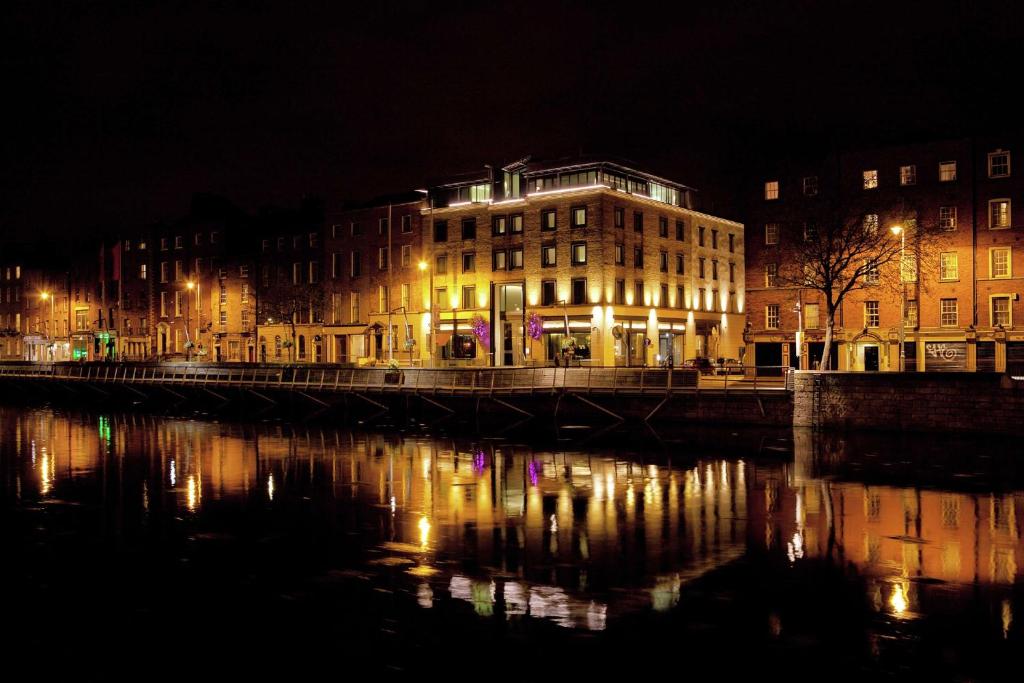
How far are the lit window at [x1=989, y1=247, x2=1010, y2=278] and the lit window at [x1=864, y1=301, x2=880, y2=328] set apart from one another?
6.89m

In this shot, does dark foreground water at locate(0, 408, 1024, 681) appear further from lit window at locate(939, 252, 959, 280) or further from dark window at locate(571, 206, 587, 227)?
dark window at locate(571, 206, 587, 227)

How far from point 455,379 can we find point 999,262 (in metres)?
33.8

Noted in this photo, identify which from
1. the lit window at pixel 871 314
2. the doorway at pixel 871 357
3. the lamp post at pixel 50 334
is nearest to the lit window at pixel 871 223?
the lit window at pixel 871 314

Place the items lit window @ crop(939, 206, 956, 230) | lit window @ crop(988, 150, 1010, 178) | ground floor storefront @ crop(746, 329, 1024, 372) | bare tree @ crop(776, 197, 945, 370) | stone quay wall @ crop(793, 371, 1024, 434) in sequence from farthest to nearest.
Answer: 1. lit window @ crop(939, 206, 956, 230)
2. lit window @ crop(988, 150, 1010, 178)
3. ground floor storefront @ crop(746, 329, 1024, 372)
4. bare tree @ crop(776, 197, 945, 370)
5. stone quay wall @ crop(793, 371, 1024, 434)

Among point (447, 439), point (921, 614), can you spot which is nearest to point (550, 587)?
point (921, 614)

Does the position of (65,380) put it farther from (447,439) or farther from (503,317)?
(447,439)

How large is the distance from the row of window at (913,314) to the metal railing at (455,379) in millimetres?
4370

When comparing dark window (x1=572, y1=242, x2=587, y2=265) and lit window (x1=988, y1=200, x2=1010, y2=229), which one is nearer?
lit window (x1=988, y1=200, x2=1010, y2=229)

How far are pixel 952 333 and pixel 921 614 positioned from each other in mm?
45802

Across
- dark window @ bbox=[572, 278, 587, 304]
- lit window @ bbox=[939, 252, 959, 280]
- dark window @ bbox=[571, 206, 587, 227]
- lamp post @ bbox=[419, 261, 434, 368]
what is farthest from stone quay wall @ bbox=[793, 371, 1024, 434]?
lamp post @ bbox=[419, 261, 434, 368]

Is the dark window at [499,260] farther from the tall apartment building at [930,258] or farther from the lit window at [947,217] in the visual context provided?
the lit window at [947,217]

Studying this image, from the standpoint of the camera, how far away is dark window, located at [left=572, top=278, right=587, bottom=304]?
62.1 metres

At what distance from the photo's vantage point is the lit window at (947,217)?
54.7m

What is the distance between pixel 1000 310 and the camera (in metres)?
52.9
